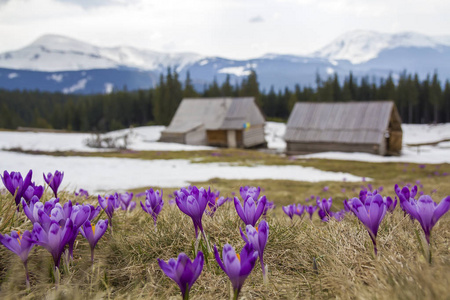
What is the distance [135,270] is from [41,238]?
2.52 feet

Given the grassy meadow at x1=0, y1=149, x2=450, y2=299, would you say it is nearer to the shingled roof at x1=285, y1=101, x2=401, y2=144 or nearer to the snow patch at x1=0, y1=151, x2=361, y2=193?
the snow patch at x1=0, y1=151, x2=361, y2=193

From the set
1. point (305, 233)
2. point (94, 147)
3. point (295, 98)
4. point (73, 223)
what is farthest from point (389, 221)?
point (295, 98)

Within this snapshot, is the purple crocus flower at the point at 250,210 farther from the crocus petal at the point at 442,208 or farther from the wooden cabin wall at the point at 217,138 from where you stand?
the wooden cabin wall at the point at 217,138

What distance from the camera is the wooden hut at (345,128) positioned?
105 ft

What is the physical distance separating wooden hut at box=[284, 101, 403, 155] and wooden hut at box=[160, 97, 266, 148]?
30.3 ft

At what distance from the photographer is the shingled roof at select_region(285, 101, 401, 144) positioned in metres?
32.0

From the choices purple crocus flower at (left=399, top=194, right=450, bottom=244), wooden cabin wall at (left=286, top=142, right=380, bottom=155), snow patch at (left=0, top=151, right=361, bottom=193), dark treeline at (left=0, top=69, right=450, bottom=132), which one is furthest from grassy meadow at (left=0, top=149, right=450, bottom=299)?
dark treeline at (left=0, top=69, right=450, bottom=132)

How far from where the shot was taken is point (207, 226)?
3062 millimetres

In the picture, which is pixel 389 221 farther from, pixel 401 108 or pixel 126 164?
pixel 401 108

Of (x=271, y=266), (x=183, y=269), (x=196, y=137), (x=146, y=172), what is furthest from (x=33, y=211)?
(x=196, y=137)

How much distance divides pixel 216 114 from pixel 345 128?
1800cm

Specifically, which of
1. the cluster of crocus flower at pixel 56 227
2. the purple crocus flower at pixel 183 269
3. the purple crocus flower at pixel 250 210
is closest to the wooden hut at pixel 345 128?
the purple crocus flower at pixel 250 210

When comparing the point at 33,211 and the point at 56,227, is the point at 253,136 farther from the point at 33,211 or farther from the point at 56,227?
the point at 56,227

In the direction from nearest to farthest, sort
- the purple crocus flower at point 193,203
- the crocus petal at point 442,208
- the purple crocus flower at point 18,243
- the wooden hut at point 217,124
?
the purple crocus flower at point 18,243 < the crocus petal at point 442,208 < the purple crocus flower at point 193,203 < the wooden hut at point 217,124
